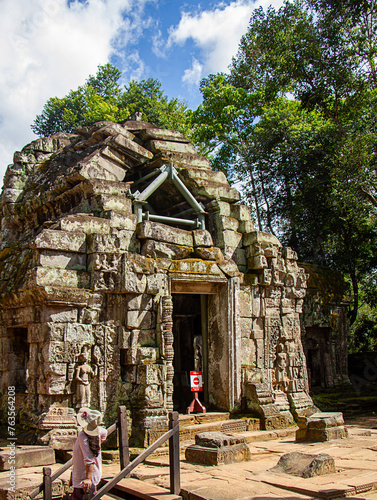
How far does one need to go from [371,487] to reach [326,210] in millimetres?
13355

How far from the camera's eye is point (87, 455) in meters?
5.25

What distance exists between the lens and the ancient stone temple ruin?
8484mm

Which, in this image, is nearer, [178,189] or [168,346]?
[168,346]

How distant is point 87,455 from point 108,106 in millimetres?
22382

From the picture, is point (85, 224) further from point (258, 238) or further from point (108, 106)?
point (108, 106)

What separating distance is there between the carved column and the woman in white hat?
12.0ft

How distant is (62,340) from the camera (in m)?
8.33

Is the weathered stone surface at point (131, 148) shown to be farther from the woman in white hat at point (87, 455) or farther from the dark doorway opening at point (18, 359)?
the woman in white hat at point (87, 455)

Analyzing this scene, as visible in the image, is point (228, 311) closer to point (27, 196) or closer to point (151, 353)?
point (151, 353)

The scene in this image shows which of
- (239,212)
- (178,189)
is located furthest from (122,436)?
(239,212)

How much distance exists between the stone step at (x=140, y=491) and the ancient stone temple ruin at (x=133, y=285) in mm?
2074

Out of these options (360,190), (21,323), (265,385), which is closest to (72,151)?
(21,323)

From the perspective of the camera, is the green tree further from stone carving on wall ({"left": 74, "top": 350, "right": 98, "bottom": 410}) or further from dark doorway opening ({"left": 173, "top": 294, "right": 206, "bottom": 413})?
stone carving on wall ({"left": 74, "top": 350, "right": 98, "bottom": 410})

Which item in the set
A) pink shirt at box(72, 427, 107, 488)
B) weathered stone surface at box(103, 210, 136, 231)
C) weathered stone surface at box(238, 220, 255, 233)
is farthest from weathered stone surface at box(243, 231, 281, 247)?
pink shirt at box(72, 427, 107, 488)
